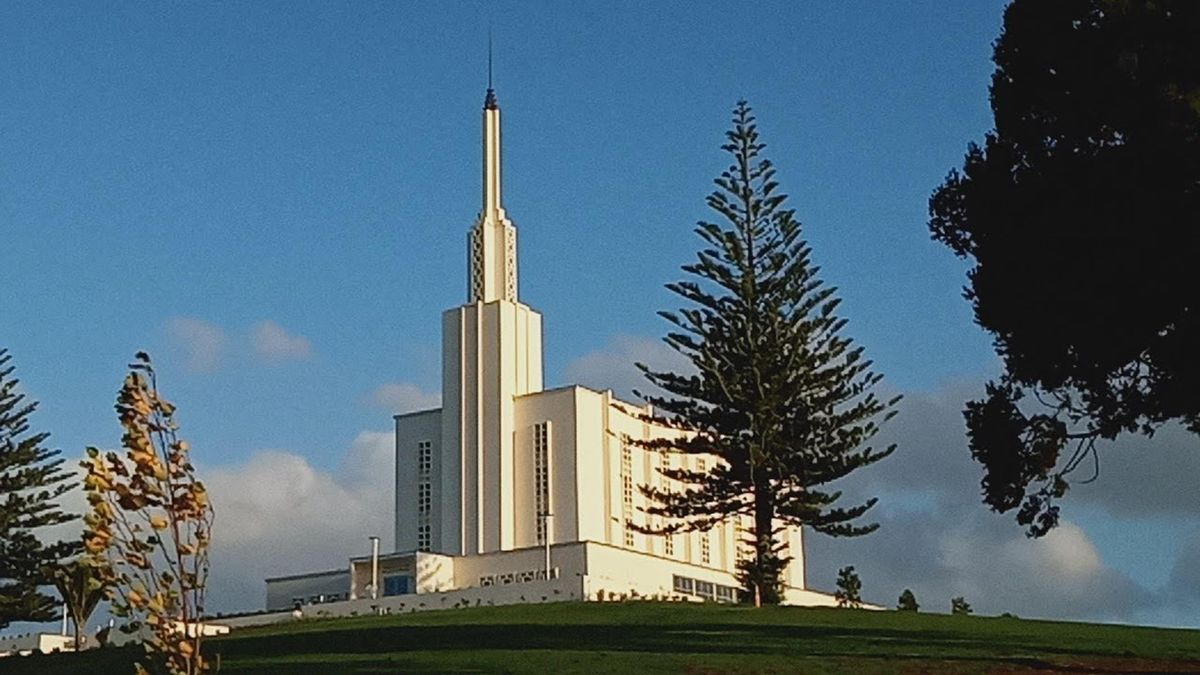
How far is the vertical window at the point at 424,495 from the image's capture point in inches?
2124

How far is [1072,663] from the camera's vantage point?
20.2 metres

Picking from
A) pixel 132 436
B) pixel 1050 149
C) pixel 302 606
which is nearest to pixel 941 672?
pixel 1050 149

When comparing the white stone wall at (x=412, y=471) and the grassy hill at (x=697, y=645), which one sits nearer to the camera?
the grassy hill at (x=697, y=645)

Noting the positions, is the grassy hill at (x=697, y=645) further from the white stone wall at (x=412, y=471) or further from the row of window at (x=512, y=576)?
the white stone wall at (x=412, y=471)

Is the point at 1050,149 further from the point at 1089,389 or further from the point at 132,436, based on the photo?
the point at 132,436

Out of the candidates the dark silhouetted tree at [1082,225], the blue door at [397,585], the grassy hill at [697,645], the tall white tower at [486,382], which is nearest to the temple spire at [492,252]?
the tall white tower at [486,382]

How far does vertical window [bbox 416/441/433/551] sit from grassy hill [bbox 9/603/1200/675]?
76.5ft

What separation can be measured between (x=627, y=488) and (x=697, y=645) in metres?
30.7

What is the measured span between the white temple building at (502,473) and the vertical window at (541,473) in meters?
0.04

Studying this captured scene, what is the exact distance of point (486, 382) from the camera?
53.2 m

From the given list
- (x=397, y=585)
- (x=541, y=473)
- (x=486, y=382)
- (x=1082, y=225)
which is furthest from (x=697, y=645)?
(x=486, y=382)

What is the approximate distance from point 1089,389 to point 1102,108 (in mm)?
2894

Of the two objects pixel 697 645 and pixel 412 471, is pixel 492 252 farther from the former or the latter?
pixel 697 645

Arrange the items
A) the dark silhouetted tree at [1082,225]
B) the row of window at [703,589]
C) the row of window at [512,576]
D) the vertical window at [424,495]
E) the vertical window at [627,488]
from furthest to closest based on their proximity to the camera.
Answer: the vertical window at [424,495]
the vertical window at [627,488]
the row of window at [703,589]
the row of window at [512,576]
the dark silhouetted tree at [1082,225]
